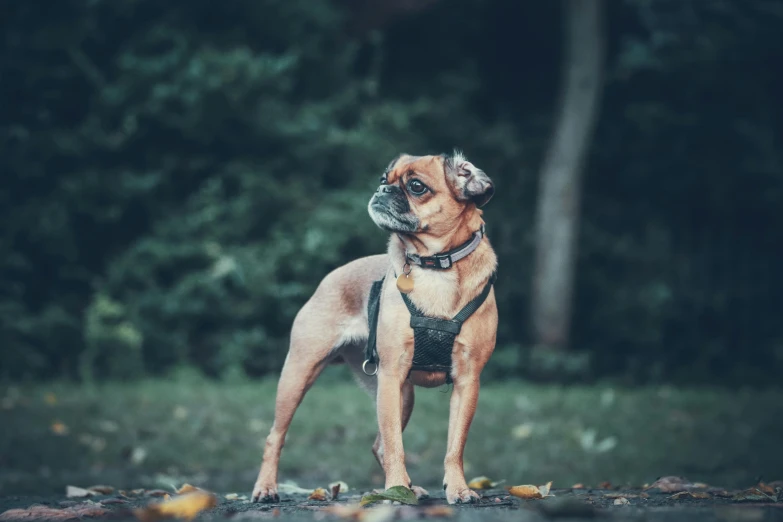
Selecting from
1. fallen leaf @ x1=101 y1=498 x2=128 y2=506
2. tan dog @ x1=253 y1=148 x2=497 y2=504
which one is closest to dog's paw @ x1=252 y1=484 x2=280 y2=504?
tan dog @ x1=253 y1=148 x2=497 y2=504

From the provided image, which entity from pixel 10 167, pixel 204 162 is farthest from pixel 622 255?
pixel 10 167

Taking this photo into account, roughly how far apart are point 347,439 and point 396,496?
4.49 meters

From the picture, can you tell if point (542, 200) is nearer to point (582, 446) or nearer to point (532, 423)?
point (532, 423)

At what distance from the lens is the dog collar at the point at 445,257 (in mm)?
4379

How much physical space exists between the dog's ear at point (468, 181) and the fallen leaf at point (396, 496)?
1.51 meters

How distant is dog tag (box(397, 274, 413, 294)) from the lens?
14.0 ft

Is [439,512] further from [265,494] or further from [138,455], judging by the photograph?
[138,455]

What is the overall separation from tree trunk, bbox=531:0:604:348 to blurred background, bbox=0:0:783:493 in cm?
3

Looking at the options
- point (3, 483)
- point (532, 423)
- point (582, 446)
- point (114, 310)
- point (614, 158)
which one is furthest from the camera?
point (614, 158)

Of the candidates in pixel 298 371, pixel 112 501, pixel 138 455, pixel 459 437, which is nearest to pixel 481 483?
pixel 459 437

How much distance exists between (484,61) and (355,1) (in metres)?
2.66

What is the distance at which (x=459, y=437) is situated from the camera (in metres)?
4.13

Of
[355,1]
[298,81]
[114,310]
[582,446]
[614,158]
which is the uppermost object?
[355,1]

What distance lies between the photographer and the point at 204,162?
1284 cm
